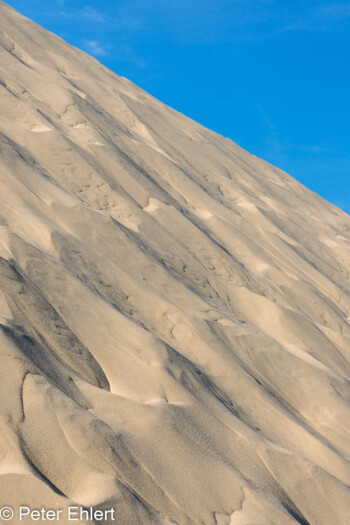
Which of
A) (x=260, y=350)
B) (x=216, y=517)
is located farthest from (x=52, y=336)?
(x=260, y=350)

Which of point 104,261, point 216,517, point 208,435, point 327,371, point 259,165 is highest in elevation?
point 259,165

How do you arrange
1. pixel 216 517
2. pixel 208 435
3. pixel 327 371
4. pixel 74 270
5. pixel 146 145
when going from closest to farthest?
pixel 216 517 < pixel 208 435 < pixel 74 270 < pixel 327 371 < pixel 146 145

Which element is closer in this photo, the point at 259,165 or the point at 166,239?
the point at 166,239

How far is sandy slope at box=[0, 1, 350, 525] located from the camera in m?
2.76

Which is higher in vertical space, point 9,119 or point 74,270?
point 9,119

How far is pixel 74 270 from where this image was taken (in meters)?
4.28

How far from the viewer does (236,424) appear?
360 cm

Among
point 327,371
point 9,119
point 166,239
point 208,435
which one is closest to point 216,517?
point 208,435

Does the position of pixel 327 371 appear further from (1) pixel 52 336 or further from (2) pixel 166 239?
(1) pixel 52 336

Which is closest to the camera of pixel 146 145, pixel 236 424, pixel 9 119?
pixel 236 424

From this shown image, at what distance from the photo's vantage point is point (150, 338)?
392 cm

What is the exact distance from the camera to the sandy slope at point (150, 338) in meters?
2.76

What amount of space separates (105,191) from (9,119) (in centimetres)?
148

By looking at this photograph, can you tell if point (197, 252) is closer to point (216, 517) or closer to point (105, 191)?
point (105, 191)
